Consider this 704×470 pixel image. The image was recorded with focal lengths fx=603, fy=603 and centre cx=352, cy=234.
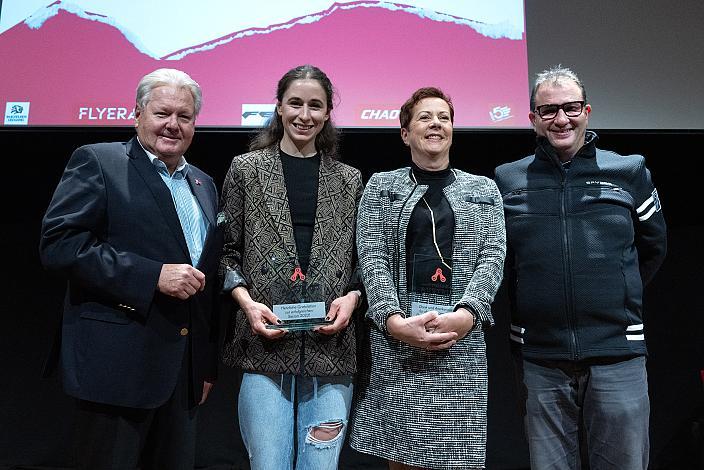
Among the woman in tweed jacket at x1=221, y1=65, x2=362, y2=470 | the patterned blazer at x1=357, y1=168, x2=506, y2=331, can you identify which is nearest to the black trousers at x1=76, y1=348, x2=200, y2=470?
the woman in tweed jacket at x1=221, y1=65, x2=362, y2=470

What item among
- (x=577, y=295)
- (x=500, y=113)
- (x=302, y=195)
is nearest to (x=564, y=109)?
(x=577, y=295)

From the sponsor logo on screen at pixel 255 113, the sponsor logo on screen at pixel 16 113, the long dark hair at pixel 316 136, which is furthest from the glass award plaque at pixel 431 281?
the sponsor logo on screen at pixel 16 113

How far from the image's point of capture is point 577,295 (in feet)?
6.37

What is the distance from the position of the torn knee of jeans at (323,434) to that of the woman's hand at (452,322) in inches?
15.7

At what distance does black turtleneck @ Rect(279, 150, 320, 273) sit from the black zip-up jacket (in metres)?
0.70

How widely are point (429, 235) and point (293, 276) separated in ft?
1.38

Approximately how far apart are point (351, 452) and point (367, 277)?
1.87 metres

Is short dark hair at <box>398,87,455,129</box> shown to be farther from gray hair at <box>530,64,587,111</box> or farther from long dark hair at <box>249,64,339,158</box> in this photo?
gray hair at <box>530,64,587,111</box>

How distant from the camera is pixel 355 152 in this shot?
3064mm

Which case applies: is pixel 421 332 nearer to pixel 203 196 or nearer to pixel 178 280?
pixel 178 280

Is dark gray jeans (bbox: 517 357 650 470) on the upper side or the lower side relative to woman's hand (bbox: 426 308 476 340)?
lower

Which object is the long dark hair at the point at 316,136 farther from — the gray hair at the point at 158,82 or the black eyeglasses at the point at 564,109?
the black eyeglasses at the point at 564,109

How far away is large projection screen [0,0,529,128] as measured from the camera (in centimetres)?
283

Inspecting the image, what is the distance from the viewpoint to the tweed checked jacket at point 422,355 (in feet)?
5.56
